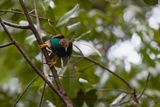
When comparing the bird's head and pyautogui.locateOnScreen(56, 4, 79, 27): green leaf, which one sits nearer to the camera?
the bird's head

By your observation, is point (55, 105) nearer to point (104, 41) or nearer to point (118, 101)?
point (118, 101)

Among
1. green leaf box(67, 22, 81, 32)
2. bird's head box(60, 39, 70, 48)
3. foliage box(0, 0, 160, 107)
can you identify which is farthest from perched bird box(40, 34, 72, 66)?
green leaf box(67, 22, 81, 32)

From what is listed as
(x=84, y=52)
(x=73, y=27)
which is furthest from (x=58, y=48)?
(x=84, y=52)

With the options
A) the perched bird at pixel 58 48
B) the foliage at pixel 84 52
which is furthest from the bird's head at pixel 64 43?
the foliage at pixel 84 52

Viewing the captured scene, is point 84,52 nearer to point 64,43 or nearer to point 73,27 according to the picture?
point 73,27

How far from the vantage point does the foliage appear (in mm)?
1454

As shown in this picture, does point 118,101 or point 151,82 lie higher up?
point 118,101

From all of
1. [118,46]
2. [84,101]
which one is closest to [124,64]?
[118,46]

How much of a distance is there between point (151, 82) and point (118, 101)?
34.9 inches

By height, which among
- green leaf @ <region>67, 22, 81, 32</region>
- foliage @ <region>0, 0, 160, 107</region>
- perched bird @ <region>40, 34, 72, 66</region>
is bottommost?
foliage @ <region>0, 0, 160, 107</region>

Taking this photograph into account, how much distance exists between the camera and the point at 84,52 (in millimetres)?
2250

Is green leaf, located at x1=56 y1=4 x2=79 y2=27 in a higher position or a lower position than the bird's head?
lower

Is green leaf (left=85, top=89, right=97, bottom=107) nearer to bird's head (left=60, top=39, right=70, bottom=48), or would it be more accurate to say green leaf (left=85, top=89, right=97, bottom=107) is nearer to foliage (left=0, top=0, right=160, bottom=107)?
foliage (left=0, top=0, right=160, bottom=107)

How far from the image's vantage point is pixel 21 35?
2012mm
